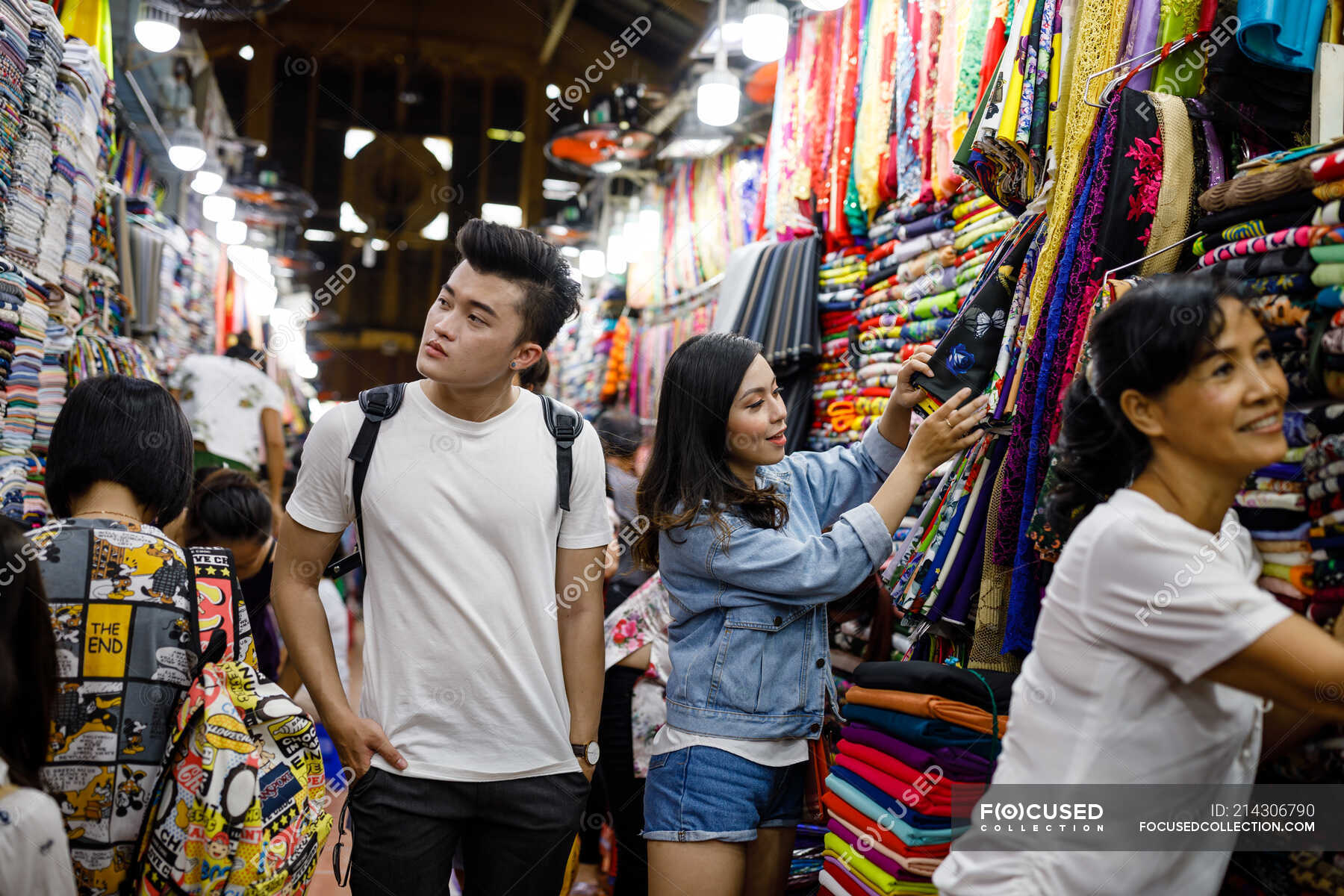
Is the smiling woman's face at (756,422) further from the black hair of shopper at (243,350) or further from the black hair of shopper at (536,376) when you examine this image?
the black hair of shopper at (243,350)

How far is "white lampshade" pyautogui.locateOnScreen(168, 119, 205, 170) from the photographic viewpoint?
6.86 metres

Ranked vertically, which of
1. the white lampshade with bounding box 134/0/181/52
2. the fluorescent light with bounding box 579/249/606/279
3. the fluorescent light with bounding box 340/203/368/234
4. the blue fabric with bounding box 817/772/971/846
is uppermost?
the fluorescent light with bounding box 340/203/368/234

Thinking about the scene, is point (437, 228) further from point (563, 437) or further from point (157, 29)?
point (563, 437)

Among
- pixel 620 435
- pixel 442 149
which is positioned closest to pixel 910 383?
pixel 620 435

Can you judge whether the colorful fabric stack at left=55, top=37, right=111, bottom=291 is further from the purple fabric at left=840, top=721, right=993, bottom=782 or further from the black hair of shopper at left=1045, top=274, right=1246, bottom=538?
the black hair of shopper at left=1045, top=274, right=1246, bottom=538

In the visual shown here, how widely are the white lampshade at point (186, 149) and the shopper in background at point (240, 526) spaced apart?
398cm

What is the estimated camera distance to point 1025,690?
1.46m

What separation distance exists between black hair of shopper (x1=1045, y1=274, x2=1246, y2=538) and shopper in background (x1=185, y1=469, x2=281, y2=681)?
275cm

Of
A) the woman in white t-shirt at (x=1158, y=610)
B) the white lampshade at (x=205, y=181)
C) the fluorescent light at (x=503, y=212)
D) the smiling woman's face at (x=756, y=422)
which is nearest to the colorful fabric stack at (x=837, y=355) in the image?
the smiling woman's face at (x=756, y=422)

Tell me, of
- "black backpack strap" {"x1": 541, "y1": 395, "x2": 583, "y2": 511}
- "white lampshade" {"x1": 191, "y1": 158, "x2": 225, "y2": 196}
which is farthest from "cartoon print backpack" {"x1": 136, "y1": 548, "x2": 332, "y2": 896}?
"white lampshade" {"x1": 191, "y1": 158, "x2": 225, "y2": 196}

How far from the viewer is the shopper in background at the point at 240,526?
356 cm

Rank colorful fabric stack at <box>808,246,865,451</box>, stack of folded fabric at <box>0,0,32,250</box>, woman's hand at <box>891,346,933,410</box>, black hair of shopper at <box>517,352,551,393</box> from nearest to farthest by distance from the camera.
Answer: woman's hand at <box>891,346,933,410</box> → stack of folded fabric at <box>0,0,32,250</box> → black hair of shopper at <box>517,352,551,393</box> → colorful fabric stack at <box>808,246,865,451</box>

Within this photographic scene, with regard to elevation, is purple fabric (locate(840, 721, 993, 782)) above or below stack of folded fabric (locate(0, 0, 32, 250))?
below

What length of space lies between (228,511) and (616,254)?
5.32 meters
